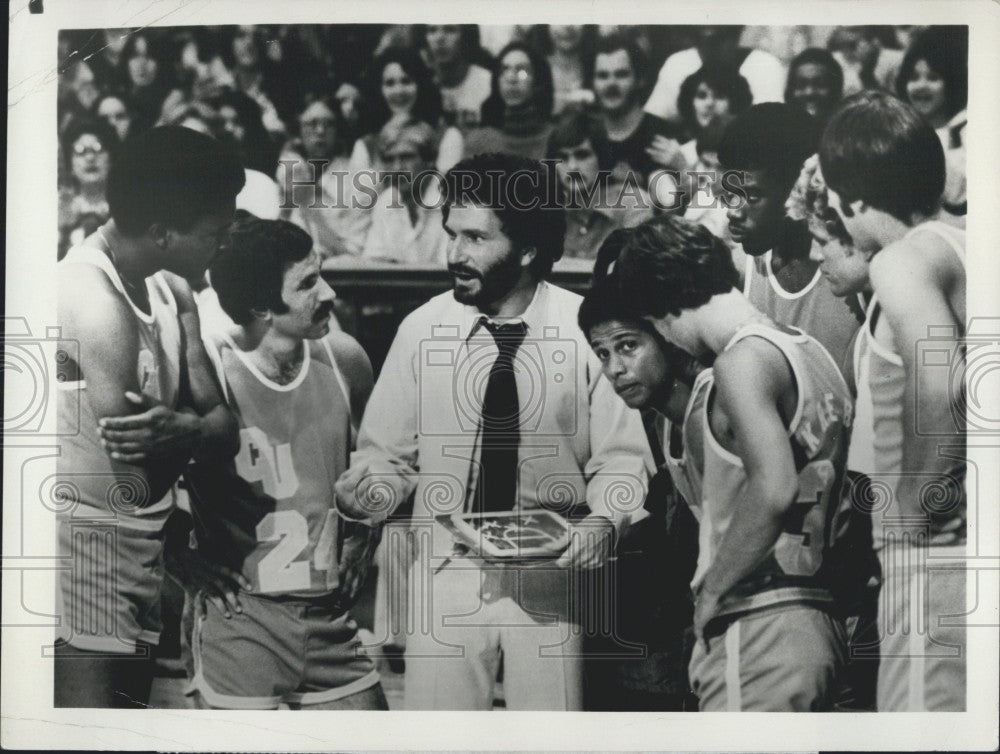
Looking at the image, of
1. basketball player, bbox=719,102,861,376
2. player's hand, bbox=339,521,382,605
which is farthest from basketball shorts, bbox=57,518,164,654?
basketball player, bbox=719,102,861,376

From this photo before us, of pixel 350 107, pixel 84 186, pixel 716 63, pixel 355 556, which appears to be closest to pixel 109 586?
pixel 355 556

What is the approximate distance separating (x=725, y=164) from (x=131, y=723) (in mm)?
2169

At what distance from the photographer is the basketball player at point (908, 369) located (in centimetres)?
194

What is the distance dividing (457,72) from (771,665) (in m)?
1.78

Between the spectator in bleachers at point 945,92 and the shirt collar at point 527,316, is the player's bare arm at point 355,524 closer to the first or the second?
the shirt collar at point 527,316

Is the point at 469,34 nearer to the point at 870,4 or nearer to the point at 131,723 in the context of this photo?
the point at 870,4

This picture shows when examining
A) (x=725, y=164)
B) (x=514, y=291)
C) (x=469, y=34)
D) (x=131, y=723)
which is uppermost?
(x=469, y=34)

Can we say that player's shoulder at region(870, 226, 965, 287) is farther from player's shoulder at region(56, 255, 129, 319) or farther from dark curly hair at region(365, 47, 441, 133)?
player's shoulder at region(56, 255, 129, 319)

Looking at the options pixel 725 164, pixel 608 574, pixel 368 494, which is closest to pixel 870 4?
pixel 725 164

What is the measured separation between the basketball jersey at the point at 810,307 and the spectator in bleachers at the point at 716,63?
441 mm

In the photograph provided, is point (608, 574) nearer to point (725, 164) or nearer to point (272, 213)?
point (725, 164)

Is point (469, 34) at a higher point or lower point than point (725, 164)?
higher

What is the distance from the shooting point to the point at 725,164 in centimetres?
A: 194

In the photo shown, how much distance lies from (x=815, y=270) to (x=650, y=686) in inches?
46.5
